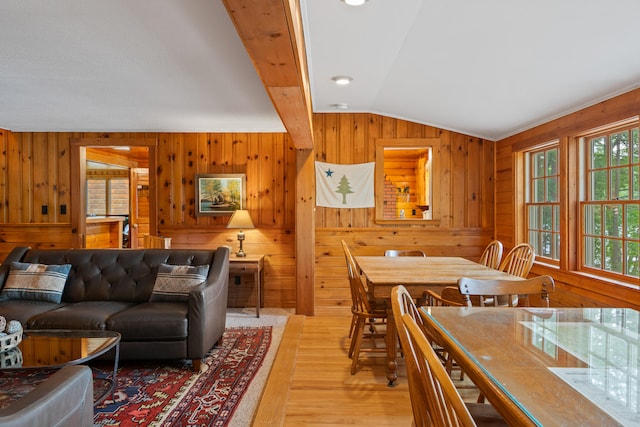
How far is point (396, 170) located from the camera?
898 centimetres

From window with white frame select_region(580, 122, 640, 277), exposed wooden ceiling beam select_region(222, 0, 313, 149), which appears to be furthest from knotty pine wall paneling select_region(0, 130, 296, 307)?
window with white frame select_region(580, 122, 640, 277)

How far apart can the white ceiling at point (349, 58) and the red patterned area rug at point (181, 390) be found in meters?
2.36

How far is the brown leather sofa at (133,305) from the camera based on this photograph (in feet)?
9.59

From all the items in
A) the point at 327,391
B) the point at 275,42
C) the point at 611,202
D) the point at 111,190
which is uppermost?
the point at 275,42

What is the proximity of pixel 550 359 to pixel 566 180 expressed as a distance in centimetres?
295

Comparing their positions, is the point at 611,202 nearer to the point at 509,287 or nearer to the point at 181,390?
the point at 509,287

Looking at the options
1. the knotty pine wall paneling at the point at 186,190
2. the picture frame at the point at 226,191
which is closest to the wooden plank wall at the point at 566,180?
the knotty pine wall paneling at the point at 186,190

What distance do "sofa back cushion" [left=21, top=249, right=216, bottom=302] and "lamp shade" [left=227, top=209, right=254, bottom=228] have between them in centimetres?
113

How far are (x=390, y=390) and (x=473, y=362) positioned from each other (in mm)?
1722

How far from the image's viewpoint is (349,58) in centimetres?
316

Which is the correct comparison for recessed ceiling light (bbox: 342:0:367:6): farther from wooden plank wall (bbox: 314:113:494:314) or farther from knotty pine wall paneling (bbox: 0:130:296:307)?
knotty pine wall paneling (bbox: 0:130:296:307)

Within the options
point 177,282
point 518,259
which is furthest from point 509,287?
point 177,282

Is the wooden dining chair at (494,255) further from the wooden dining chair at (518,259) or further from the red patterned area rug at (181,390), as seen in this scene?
the red patterned area rug at (181,390)

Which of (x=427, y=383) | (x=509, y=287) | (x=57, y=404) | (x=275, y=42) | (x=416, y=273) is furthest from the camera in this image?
(x=416, y=273)
